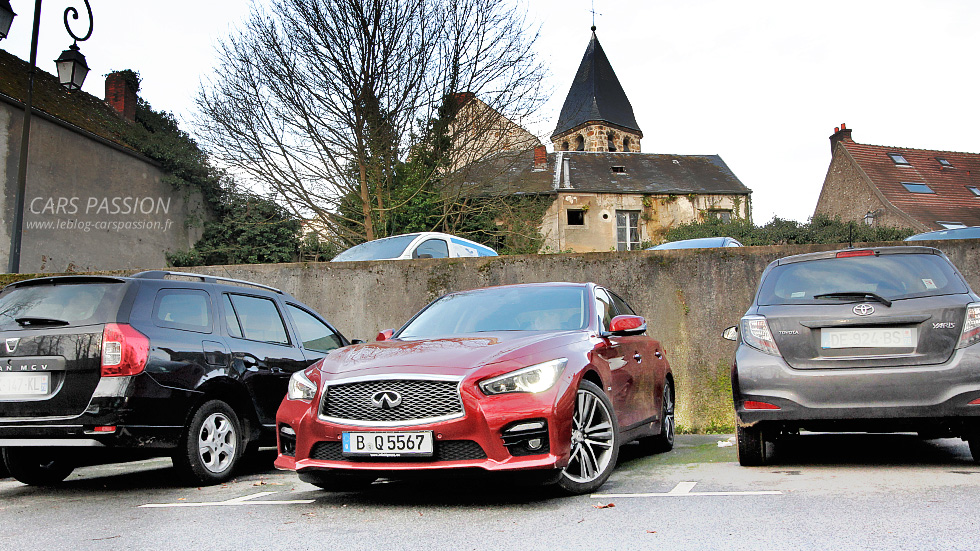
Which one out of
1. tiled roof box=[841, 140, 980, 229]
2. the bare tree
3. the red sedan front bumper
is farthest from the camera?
tiled roof box=[841, 140, 980, 229]

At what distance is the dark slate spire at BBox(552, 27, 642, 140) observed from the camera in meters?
62.6

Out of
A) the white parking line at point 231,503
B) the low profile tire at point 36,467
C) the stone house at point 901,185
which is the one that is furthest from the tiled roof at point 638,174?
the white parking line at point 231,503

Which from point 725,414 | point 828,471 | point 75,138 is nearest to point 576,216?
point 75,138

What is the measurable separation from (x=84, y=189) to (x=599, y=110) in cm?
4301

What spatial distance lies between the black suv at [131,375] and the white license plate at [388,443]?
1.76m

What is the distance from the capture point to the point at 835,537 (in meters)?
3.73

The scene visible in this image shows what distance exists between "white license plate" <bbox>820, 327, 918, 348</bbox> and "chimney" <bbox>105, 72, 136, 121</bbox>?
31294 mm

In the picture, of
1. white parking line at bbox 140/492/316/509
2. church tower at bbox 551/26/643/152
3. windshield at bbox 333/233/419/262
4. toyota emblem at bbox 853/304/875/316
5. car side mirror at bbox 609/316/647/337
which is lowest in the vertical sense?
white parking line at bbox 140/492/316/509

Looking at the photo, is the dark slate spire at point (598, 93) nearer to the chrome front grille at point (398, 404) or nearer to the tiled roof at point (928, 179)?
the tiled roof at point (928, 179)

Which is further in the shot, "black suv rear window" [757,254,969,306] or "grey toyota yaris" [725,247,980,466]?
"black suv rear window" [757,254,969,306]

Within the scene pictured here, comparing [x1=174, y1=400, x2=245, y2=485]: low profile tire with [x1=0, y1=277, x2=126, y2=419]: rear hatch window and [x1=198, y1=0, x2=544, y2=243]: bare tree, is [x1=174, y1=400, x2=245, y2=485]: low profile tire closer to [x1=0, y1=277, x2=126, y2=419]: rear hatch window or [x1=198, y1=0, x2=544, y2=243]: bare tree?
[x1=0, y1=277, x2=126, y2=419]: rear hatch window

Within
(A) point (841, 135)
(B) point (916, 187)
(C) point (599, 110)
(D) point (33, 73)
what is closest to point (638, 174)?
(A) point (841, 135)

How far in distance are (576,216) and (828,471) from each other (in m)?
38.5

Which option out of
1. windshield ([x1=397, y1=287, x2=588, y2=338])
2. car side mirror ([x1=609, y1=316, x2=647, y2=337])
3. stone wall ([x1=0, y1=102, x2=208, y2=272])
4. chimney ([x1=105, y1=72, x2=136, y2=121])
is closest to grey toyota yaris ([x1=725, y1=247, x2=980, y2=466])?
car side mirror ([x1=609, y1=316, x2=647, y2=337])
